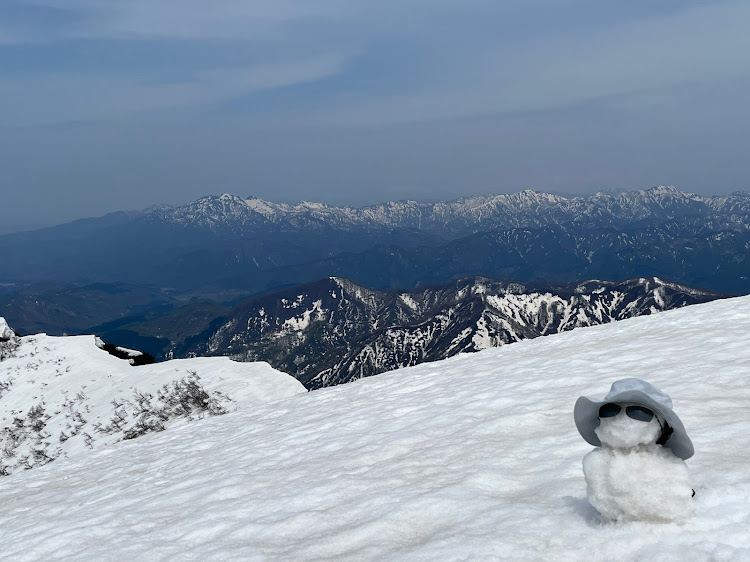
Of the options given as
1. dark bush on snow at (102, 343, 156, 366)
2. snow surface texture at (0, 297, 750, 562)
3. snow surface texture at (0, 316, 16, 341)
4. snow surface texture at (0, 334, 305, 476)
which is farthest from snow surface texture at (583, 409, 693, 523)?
snow surface texture at (0, 316, 16, 341)

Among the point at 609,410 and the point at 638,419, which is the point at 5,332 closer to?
the point at 609,410

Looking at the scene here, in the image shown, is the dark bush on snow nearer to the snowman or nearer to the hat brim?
the hat brim

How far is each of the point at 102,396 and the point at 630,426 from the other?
30.7 m

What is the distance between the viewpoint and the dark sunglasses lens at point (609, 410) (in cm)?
440

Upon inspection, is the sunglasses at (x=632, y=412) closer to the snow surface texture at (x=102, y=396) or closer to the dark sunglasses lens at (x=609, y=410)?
the dark sunglasses lens at (x=609, y=410)

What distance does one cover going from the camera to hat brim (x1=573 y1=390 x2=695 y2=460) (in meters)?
4.14

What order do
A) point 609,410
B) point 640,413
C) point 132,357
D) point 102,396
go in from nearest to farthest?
point 640,413
point 609,410
point 102,396
point 132,357

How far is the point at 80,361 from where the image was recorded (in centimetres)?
3628

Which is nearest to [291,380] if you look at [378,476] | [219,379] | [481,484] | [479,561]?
[219,379]

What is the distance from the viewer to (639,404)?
430 centimetres

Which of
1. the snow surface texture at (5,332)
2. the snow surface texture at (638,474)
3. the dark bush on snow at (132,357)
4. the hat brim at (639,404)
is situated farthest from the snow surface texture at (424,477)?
the snow surface texture at (5,332)

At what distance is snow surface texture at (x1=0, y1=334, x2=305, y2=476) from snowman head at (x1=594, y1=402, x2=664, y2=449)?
1922cm

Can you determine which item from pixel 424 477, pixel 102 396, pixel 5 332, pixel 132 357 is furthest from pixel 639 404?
pixel 5 332

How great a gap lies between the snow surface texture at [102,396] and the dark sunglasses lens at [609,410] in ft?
62.8
